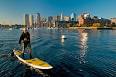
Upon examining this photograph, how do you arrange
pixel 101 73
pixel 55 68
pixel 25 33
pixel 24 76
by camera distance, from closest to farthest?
pixel 24 76
pixel 101 73
pixel 55 68
pixel 25 33

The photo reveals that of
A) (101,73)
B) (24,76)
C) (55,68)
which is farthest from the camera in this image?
(55,68)

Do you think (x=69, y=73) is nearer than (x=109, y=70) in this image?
Yes

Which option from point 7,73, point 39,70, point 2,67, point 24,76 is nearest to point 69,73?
point 39,70

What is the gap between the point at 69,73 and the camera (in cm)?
2058

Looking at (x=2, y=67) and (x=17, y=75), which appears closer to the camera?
(x=17, y=75)

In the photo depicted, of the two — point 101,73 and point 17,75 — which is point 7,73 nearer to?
point 17,75

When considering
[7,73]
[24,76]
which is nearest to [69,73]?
[24,76]

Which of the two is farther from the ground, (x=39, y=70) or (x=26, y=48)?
(x=26, y=48)

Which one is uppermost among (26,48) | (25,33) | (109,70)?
(25,33)

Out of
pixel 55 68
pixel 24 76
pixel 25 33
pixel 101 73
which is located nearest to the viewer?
pixel 24 76

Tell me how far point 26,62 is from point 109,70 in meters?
10.1

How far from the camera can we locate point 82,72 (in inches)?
837

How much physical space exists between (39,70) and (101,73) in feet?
22.7

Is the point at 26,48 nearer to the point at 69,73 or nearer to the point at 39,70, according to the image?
the point at 39,70
